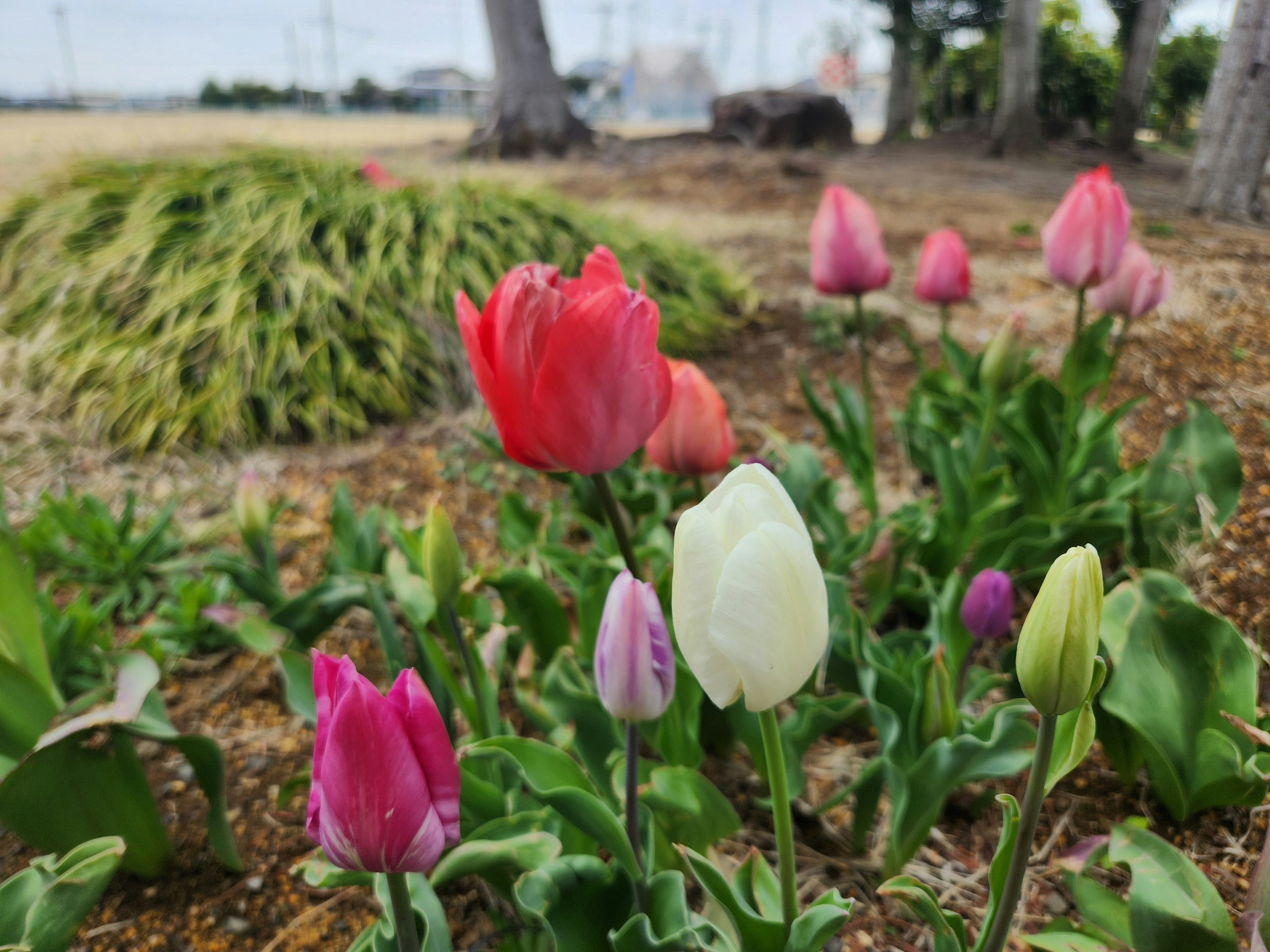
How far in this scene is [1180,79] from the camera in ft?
40.0

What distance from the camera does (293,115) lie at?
22.9 metres

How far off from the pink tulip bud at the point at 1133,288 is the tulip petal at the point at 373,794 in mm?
1655

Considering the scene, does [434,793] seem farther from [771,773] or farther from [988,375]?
[988,375]

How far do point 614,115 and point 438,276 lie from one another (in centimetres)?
2443

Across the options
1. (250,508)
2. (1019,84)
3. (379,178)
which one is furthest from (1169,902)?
(1019,84)

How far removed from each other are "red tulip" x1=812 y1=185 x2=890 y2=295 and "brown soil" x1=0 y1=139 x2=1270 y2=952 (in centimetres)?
39

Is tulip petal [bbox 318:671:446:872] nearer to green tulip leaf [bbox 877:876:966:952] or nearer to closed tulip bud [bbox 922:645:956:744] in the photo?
green tulip leaf [bbox 877:876:966:952]

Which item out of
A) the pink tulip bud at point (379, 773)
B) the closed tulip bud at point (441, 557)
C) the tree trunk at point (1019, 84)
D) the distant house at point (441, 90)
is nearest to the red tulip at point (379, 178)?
the closed tulip bud at point (441, 557)

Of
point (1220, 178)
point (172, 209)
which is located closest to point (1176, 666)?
point (172, 209)

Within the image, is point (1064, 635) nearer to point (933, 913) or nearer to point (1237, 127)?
point (933, 913)

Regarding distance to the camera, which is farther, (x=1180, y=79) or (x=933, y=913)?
(x=1180, y=79)

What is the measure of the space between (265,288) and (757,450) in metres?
1.90

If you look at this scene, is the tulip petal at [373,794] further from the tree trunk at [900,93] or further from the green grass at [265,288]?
the tree trunk at [900,93]

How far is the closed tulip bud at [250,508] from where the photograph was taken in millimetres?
1541
